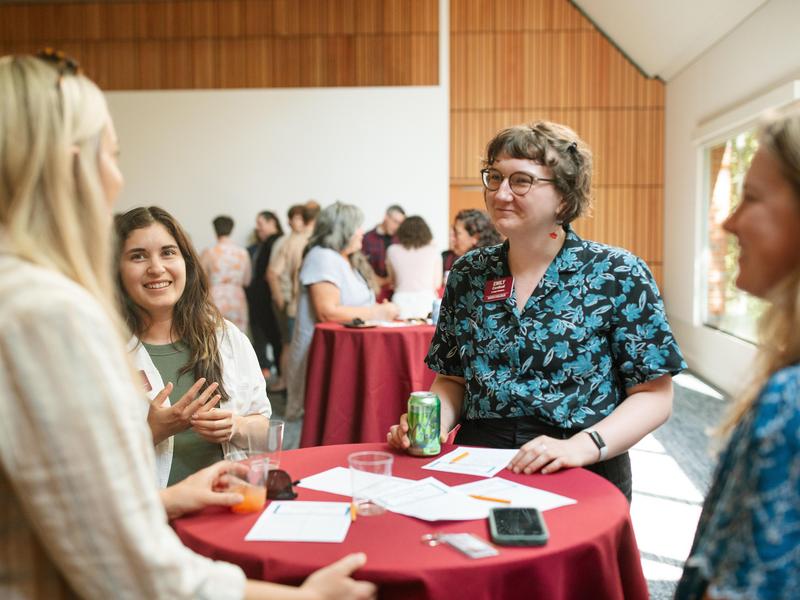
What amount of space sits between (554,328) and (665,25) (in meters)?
7.10

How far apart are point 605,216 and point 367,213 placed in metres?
3.23

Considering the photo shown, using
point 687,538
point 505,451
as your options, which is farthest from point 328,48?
point 505,451

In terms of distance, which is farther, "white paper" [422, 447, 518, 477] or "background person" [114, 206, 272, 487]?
"background person" [114, 206, 272, 487]

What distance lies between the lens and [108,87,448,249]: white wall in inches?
376

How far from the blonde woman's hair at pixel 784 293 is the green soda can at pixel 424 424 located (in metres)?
0.83

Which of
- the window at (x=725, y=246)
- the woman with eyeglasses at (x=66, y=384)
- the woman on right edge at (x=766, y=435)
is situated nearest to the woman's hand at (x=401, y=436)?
the woman on right edge at (x=766, y=435)

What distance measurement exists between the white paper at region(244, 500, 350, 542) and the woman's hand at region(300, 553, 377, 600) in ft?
0.50

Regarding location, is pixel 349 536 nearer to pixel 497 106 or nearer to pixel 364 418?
pixel 364 418

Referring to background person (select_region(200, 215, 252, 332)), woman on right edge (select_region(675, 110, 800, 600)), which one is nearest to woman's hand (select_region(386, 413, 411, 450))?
woman on right edge (select_region(675, 110, 800, 600))

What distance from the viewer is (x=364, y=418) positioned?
415cm

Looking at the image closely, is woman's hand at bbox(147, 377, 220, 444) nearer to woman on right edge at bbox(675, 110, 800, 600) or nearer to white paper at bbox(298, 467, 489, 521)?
white paper at bbox(298, 467, 489, 521)

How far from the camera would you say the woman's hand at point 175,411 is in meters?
1.83

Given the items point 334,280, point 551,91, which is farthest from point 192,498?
point 551,91

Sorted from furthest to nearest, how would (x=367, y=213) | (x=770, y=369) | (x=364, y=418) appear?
1. (x=367, y=213)
2. (x=364, y=418)
3. (x=770, y=369)
